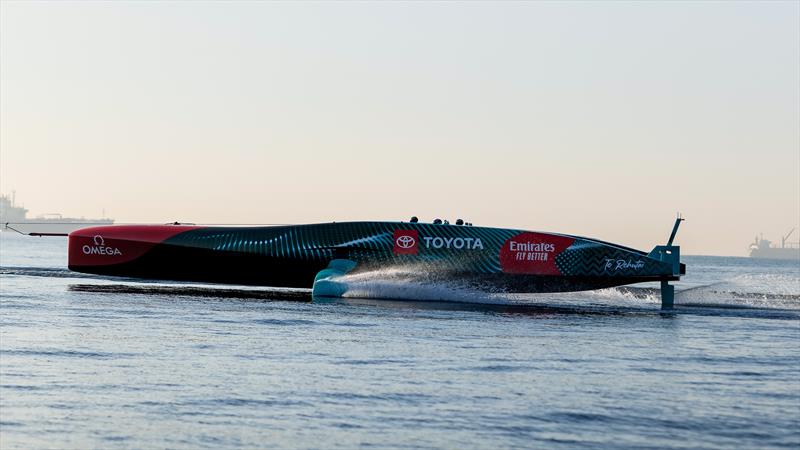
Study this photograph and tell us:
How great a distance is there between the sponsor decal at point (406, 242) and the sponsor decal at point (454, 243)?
34 centimetres

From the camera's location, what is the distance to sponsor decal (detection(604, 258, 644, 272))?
3459 cm

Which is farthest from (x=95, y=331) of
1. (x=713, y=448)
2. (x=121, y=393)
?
(x=713, y=448)

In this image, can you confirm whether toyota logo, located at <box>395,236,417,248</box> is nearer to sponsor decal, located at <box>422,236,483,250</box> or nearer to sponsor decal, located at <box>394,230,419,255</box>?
sponsor decal, located at <box>394,230,419,255</box>

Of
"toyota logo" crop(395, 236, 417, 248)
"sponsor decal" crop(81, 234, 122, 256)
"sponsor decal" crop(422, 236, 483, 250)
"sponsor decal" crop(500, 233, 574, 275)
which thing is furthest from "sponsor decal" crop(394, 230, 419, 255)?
"sponsor decal" crop(81, 234, 122, 256)

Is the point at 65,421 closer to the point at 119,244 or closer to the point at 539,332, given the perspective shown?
the point at 539,332

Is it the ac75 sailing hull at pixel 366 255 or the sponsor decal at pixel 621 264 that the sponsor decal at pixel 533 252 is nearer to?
the ac75 sailing hull at pixel 366 255

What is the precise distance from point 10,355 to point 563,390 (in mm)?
9174

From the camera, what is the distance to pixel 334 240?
120 feet

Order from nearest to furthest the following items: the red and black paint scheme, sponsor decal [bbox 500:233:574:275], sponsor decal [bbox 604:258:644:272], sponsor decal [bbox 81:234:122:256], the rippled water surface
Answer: the rippled water surface, sponsor decal [bbox 604:258:644:272], the red and black paint scheme, sponsor decal [bbox 500:233:574:275], sponsor decal [bbox 81:234:122:256]

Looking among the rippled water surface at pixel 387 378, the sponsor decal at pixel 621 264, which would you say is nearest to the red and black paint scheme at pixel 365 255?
the sponsor decal at pixel 621 264

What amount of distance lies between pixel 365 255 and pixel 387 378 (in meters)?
19.7

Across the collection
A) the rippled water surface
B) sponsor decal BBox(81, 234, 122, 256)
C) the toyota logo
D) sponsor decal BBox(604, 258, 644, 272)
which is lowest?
the rippled water surface

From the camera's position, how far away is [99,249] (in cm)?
3906

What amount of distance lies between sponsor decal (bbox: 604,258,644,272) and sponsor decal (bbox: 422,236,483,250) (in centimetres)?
408
